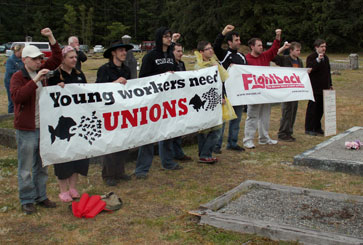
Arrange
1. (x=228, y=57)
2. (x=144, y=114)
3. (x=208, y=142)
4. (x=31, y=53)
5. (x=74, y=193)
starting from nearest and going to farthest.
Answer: (x=31, y=53) < (x=74, y=193) < (x=144, y=114) < (x=208, y=142) < (x=228, y=57)

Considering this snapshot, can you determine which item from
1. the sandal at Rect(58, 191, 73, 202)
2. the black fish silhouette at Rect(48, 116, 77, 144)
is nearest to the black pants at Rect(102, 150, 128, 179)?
the sandal at Rect(58, 191, 73, 202)

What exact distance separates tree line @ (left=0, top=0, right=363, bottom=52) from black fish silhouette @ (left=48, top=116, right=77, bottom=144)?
167ft

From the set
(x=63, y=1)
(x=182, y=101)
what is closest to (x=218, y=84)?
(x=182, y=101)

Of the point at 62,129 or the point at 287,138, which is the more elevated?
the point at 62,129

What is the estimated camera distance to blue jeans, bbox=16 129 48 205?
197 inches

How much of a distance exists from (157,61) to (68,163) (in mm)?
2163

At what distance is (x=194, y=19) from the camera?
229 ft

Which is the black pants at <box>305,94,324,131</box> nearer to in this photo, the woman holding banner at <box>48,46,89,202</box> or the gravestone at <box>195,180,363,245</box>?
the gravestone at <box>195,180,363,245</box>

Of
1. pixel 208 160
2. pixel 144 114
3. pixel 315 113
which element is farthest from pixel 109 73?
pixel 315 113

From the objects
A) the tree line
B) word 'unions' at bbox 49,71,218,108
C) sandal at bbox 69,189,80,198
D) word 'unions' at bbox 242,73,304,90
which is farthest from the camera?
the tree line

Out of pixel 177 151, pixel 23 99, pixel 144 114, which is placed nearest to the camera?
pixel 23 99

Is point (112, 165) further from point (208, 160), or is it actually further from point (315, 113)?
point (315, 113)

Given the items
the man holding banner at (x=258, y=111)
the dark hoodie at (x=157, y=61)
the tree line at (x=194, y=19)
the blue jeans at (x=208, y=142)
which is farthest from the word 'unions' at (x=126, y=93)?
the tree line at (x=194, y=19)

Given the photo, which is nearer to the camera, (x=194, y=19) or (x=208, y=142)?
(x=208, y=142)
